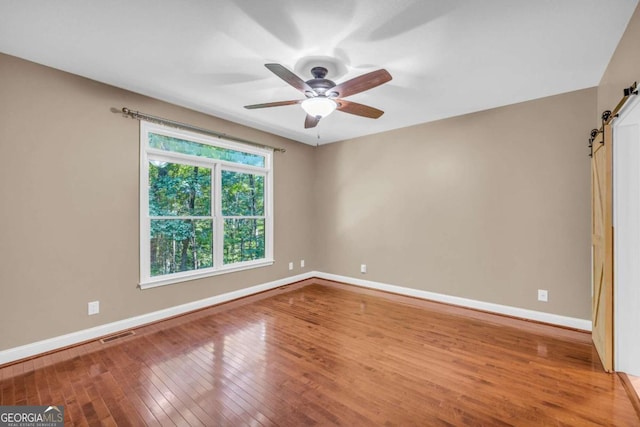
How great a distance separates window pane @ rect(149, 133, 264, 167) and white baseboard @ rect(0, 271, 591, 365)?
1.97 m

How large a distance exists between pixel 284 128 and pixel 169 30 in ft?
8.15

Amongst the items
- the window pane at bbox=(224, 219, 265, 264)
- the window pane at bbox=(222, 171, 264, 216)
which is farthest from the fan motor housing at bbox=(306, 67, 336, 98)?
the window pane at bbox=(224, 219, 265, 264)

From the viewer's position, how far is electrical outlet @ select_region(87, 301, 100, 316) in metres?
2.84

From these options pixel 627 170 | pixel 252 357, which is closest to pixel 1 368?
pixel 252 357

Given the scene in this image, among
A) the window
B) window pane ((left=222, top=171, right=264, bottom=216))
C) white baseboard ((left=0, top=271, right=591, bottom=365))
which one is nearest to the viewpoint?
white baseboard ((left=0, top=271, right=591, bottom=365))

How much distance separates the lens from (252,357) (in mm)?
2531

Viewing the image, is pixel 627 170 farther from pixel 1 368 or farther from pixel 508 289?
pixel 1 368

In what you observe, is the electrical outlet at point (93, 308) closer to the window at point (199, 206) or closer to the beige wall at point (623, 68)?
the window at point (199, 206)

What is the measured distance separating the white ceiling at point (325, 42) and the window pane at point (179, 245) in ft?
5.16

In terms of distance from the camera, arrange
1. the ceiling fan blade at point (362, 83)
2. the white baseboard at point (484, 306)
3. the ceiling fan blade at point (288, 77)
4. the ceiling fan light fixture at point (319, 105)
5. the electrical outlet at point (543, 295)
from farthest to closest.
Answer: the electrical outlet at point (543, 295) → the white baseboard at point (484, 306) → the ceiling fan light fixture at point (319, 105) → the ceiling fan blade at point (362, 83) → the ceiling fan blade at point (288, 77)

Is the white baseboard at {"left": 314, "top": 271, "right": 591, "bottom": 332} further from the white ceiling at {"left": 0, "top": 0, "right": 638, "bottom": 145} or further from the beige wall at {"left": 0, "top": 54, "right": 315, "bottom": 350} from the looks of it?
the beige wall at {"left": 0, "top": 54, "right": 315, "bottom": 350}

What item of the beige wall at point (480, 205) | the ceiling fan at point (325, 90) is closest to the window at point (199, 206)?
the beige wall at point (480, 205)

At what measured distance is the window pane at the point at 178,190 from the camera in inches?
134

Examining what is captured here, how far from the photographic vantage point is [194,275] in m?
3.69
